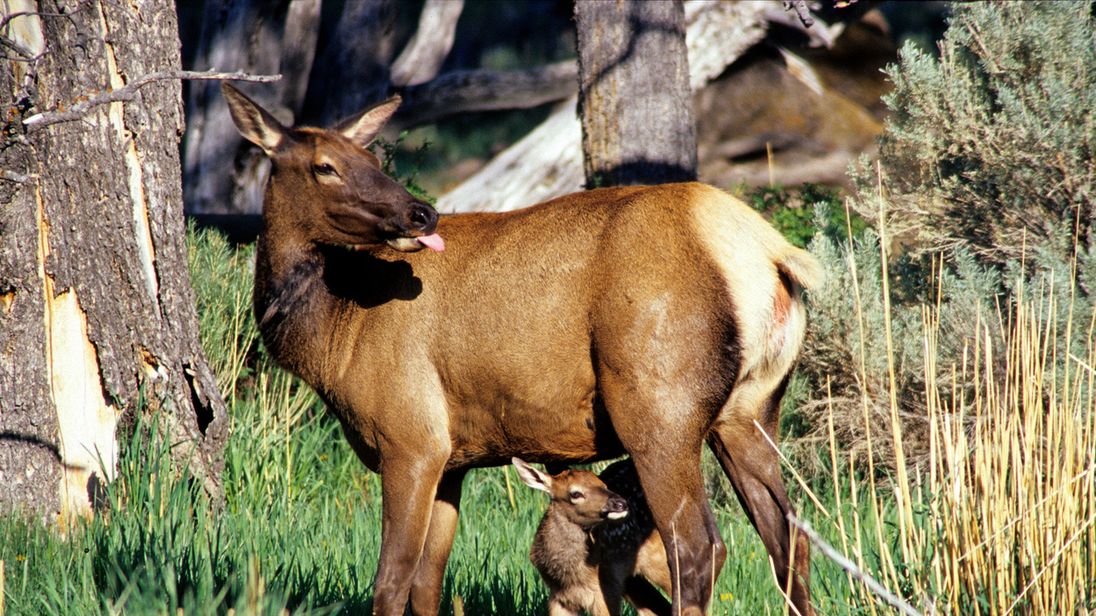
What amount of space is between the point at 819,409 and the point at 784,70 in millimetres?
7900

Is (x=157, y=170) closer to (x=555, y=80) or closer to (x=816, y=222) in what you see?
(x=816, y=222)

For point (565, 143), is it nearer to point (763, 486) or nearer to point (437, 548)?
point (437, 548)

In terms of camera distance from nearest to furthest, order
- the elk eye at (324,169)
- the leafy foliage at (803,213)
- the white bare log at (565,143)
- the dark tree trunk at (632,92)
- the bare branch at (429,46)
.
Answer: the elk eye at (324,169) → the dark tree trunk at (632,92) → the leafy foliage at (803,213) → the white bare log at (565,143) → the bare branch at (429,46)

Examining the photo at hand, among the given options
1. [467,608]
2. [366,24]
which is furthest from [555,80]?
[467,608]

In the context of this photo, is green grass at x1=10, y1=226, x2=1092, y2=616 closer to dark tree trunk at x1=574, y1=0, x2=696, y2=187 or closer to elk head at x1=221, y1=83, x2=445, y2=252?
elk head at x1=221, y1=83, x2=445, y2=252

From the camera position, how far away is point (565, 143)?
10594mm

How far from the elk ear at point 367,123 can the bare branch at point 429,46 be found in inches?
284

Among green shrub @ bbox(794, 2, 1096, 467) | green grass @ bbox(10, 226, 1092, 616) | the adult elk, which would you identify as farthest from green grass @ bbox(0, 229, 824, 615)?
green shrub @ bbox(794, 2, 1096, 467)

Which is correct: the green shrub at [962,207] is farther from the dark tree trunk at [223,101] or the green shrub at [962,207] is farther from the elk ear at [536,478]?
the dark tree trunk at [223,101]

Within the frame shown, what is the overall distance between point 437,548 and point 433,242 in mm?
1481

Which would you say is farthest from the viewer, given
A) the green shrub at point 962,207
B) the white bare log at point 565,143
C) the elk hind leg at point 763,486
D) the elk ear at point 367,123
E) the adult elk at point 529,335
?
the white bare log at point 565,143

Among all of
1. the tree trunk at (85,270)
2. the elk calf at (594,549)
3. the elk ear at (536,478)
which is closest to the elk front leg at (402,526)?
the elk calf at (594,549)

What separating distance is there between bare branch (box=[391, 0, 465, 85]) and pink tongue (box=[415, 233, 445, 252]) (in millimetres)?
8354

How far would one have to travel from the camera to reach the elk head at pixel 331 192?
16.3 feet
